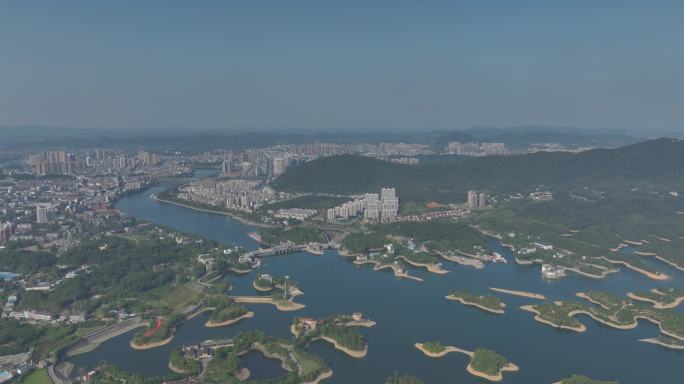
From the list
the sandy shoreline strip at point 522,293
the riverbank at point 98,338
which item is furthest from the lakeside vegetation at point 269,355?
the sandy shoreline strip at point 522,293

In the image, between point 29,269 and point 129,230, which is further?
point 129,230

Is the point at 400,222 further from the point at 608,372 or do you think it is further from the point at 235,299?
the point at 608,372

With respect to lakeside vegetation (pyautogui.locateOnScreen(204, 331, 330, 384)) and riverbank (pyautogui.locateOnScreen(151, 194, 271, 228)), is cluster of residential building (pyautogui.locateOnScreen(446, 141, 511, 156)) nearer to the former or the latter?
riverbank (pyautogui.locateOnScreen(151, 194, 271, 228))

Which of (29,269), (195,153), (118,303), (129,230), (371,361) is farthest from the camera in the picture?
(195,153)

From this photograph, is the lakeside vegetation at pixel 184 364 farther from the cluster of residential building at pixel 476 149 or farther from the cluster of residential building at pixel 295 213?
the cluster of residential building at pixel 476 149

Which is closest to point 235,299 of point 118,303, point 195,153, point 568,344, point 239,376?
point 118,303

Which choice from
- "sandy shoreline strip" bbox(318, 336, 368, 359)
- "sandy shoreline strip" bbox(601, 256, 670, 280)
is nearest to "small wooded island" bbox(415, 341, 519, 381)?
"sandy shoreline strip" bbox(318, 336, 368, 359)

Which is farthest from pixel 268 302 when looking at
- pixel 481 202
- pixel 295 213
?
pixel 481 202

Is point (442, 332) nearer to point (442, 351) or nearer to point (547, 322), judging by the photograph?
point (442, 351)
